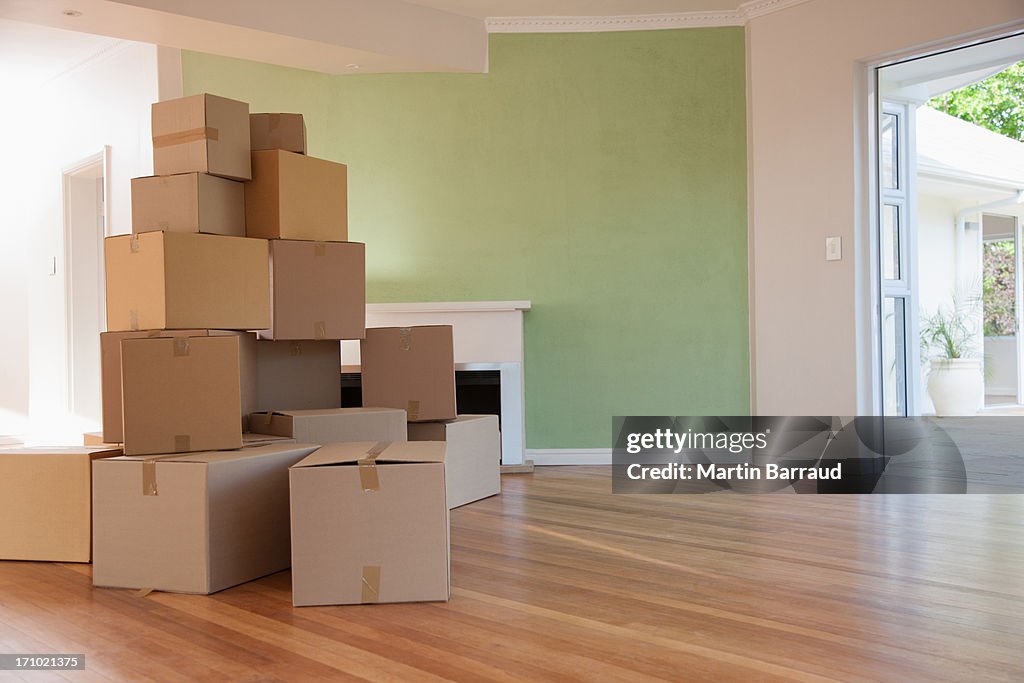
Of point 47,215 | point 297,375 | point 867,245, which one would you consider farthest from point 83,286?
point 867,245

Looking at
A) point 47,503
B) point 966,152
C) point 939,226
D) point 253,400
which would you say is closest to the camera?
point 47,503

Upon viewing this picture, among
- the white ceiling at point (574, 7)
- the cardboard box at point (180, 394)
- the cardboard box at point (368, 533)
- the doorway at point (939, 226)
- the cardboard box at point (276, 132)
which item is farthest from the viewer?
the white ceiling at point (574, 7)

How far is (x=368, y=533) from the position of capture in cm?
231

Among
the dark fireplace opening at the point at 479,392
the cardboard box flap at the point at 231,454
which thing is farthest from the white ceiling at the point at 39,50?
the cardboard box flap at the point at 231,454

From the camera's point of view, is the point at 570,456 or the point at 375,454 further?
the point at 570,456

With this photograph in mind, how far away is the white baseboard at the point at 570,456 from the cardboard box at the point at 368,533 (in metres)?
2.65

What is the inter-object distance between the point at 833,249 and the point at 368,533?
2989mm

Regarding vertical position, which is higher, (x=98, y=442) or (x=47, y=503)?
(x=98, y=442)

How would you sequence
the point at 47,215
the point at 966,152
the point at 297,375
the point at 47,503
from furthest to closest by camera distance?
the point at 47,215 < the point at 966,152 < the point at 297,375 < the point at 47,503

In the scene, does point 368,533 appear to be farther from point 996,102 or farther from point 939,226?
point 996,102

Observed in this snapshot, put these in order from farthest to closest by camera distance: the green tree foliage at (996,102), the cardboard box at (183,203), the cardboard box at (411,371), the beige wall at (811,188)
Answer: the beige wall at (811,188) → the green tree foliage at (996,102) → the cardboard box at (411,371) → the cardboard box at (183,203)

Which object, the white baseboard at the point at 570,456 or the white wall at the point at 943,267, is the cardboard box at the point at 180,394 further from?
the white wall at the point at 943,267

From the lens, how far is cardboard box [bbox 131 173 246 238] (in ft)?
9.73

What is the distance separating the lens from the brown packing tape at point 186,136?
2996mm
